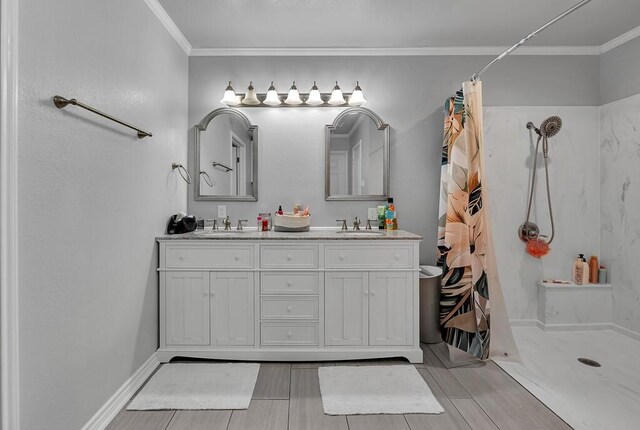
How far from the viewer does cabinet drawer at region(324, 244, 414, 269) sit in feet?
8.09

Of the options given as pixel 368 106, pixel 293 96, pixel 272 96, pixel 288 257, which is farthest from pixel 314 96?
pixel 288 257

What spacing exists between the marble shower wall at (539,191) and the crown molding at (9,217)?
3.18 metres

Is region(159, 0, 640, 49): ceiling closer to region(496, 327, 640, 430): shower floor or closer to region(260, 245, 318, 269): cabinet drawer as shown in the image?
region(260, 245, 318, 269): cabinet drawer

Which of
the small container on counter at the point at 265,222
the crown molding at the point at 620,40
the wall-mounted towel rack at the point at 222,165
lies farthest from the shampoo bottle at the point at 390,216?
the crown molding at the point at 620,40

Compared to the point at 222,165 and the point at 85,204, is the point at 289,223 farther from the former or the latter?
the point at 85,204

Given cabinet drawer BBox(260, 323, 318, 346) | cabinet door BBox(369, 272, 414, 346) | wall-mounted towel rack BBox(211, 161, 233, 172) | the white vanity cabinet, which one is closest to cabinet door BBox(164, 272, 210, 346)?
the white vanity cabinet

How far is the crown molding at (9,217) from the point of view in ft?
3.93

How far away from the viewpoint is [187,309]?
247 centimetres

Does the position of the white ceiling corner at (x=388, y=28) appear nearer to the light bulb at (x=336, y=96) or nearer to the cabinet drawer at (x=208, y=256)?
the light bulb at (x=336, y=96)

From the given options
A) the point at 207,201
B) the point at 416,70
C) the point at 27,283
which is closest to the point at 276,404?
the point at 27,283

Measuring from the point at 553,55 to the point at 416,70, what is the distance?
48.5 inches

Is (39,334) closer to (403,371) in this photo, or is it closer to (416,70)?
(403,371)

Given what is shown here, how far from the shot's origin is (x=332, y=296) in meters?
2.47

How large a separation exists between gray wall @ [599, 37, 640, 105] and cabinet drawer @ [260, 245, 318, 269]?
9.40 feet
